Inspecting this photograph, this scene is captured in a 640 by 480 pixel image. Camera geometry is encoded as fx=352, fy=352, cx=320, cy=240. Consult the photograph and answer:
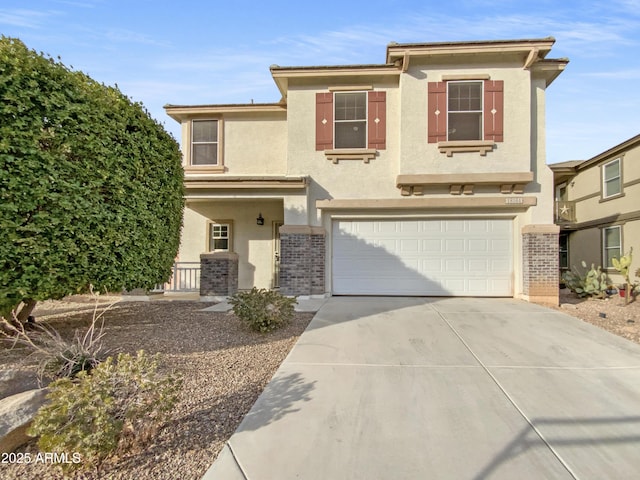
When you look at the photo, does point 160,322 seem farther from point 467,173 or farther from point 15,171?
point 467,173

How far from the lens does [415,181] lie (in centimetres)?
905

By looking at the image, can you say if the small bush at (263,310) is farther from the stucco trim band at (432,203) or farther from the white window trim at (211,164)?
the white window trim at (211,164)

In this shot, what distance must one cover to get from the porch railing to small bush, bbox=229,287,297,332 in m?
5.04

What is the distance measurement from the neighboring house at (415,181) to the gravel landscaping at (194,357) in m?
1.99

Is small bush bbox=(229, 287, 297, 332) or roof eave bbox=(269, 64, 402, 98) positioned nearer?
small bush bbox=(229, 287, 297, 332)

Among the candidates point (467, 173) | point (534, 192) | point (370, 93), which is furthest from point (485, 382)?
point (370, 93)

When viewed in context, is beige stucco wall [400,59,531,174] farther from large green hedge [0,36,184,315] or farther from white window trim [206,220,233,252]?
large green hedge [0,36,184,315]

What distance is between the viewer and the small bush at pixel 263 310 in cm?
589

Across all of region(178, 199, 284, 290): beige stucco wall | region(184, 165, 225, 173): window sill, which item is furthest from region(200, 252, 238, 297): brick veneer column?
region(184, 165, 225, 173): window sill

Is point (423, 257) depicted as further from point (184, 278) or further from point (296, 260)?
point (184, 278)

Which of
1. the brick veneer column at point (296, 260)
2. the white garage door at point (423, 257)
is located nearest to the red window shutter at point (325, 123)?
the white garage door at point (423, 257)

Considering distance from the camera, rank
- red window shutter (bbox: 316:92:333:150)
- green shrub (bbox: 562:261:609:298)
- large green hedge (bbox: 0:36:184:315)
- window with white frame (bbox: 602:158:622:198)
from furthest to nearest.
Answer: window with white frame (bbox: 602:158:622:198)
green shrub (bbox: 562:261:609:298)
red window shutter (bbox: 316:92:333:150)
large green hedge (bbox: 0:36:184:315)

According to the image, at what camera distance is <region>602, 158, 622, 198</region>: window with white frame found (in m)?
12.4

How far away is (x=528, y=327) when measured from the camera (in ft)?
20.6
